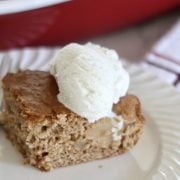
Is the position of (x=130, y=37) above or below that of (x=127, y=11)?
below

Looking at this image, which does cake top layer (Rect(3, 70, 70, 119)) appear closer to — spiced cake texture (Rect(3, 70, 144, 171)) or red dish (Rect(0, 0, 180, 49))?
spiced cake texture (Rect(3, 70, 144, 171))

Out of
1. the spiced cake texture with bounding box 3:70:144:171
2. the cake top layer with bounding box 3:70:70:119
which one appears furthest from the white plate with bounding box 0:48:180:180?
the cake top layer with bounding box 3:70:70:119

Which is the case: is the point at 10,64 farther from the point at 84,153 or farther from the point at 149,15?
the point at 149,15

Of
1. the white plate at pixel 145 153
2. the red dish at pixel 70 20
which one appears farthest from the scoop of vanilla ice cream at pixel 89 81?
the red dish at pixel 70 20

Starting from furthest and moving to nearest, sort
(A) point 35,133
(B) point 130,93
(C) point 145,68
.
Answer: (C) point 145,68 < (B) point 130,93 < (A) point 35,133

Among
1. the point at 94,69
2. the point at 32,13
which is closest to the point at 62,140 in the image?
the point at 94,69

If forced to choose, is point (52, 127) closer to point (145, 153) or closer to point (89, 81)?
point (89, 81)

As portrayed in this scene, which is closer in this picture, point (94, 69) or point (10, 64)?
point (94, 69)
